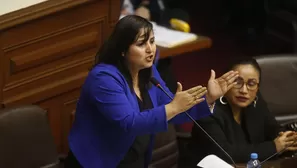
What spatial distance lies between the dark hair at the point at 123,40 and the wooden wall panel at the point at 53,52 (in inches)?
20.8

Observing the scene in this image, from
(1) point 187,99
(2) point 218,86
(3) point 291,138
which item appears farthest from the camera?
(3) point 291,138

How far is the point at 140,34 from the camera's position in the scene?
8.04ft

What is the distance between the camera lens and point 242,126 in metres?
3.09

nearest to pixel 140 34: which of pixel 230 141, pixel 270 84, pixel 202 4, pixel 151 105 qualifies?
pixel 151 105

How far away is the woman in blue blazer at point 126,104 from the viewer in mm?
2367

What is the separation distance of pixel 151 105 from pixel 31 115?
0.48 meters

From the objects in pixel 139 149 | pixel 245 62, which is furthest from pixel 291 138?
pixel 139 149

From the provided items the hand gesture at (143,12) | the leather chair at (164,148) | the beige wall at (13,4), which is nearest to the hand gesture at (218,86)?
the leather chair at (164,148)

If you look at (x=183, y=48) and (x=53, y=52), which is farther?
(x=183, y=48)

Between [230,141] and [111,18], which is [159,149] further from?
[111,18]

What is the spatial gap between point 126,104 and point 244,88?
766 mm

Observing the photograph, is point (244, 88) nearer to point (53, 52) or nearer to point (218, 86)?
point (218, 86)

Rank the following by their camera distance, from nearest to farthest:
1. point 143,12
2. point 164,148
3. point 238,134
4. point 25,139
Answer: point 25,139 < point 238,134 < point 164,148 < point 143,12

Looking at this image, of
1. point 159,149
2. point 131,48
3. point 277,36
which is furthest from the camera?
point 277,36
